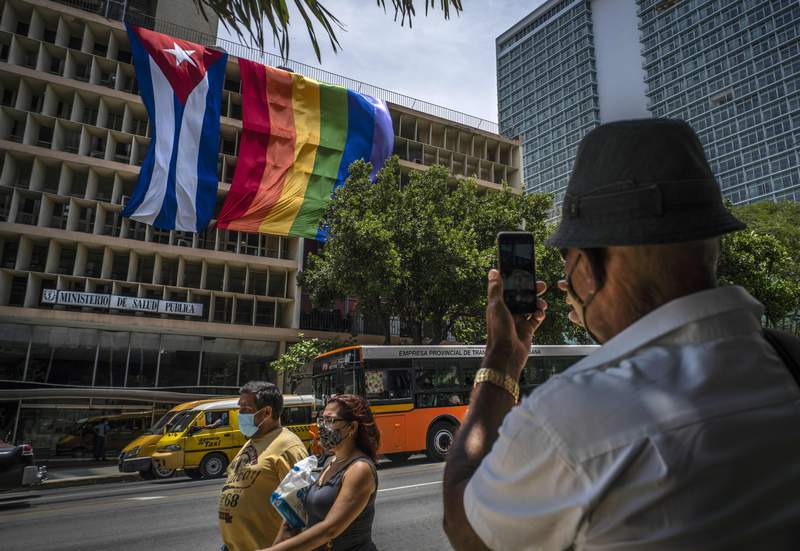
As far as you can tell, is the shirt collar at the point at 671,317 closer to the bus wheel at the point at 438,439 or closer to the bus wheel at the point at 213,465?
the bus wheel at the point at 438,439

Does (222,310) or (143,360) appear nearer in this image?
(143,360)

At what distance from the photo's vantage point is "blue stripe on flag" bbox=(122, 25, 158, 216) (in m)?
18.4

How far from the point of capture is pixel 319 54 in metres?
3.48

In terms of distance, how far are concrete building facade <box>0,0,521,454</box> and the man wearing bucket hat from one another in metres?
21.5

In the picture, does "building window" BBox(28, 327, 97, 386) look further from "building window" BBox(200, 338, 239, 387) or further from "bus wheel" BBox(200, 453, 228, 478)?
"bus wheel" BBox(200, 453, 228, 478)

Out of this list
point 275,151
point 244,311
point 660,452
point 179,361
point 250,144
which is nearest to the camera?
point 660,452

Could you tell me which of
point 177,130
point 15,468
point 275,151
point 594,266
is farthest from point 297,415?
point 594,266

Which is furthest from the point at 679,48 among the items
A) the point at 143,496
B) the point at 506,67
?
the point at 143,496

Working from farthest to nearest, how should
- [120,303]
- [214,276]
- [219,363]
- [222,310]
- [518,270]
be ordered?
1. [214,276]
2. [222,310]
3. [219,363]
4. [120,303]
5. [518,270]

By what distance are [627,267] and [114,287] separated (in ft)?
82.9

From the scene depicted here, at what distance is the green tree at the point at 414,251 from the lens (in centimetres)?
1784

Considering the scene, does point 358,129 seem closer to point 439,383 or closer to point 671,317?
point 439,383

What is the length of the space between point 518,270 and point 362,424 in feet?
7.15

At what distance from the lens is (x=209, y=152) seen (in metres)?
20.4
